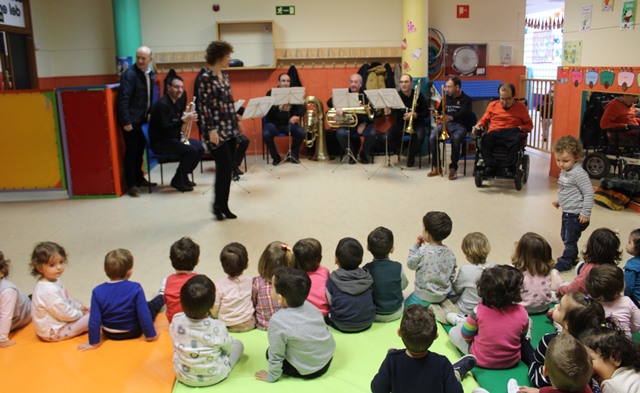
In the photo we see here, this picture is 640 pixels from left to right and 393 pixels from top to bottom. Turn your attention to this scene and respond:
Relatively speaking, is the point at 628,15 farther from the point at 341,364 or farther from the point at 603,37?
the point at 341,364

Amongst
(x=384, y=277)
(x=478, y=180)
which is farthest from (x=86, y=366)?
(x=478, y=180)

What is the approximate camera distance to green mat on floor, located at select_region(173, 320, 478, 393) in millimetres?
2963

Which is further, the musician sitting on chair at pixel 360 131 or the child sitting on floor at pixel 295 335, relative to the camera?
the musician sitting on chair at pixel 360 131

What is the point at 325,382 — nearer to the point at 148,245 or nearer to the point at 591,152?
the point at 148,245

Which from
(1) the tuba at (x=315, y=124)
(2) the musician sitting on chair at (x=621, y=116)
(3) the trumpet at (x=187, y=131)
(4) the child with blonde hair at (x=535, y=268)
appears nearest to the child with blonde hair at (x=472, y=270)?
(4) the child with blonde hair at (x=535, y=268)

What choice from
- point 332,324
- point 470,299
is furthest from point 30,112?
point 470,299

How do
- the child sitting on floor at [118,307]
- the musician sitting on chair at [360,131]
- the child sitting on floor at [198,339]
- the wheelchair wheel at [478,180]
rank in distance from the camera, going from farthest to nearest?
the musician sitting on chair at [360,131] < the wheelchair wheel at [478,180] < the child sitting on floor at [118,307] < the child sitting on floor at [198,339]

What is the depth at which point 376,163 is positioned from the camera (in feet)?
29.2

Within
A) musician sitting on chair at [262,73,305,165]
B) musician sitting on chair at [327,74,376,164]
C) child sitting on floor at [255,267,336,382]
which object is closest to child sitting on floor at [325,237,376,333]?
child sitting on floor at [255,267,336,382]

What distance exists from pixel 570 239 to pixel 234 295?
252 centimetres

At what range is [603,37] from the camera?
659 cm

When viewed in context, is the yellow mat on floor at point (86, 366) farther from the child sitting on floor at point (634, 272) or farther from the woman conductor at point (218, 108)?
the child sitting on floor at point (634, 272)

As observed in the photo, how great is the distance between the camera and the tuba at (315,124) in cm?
906

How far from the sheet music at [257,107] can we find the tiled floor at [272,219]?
83cm
